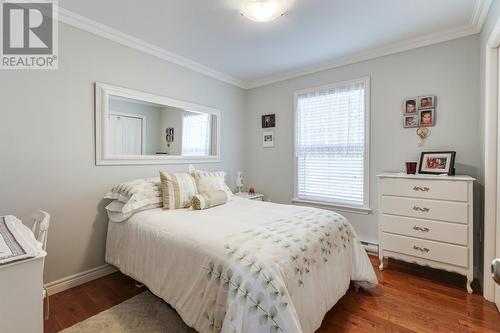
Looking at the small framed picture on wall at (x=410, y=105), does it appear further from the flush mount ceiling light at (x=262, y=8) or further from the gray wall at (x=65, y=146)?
the gray wall at (x=65, y=146)

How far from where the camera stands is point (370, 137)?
3.01 metres

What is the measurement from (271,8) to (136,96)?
5.49 feet

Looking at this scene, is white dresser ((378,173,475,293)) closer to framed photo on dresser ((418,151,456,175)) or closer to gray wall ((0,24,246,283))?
framed photo on dresser ((418,151,456,175))

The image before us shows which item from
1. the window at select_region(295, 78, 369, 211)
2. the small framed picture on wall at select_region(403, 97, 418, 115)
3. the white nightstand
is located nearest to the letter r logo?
the white nightstand

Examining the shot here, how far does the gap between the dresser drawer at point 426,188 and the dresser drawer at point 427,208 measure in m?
0.05

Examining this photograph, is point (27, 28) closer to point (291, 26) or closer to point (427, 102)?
point (291, 26)

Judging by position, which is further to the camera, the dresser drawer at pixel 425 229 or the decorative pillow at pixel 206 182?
the decorative pillow at pixel 206 182

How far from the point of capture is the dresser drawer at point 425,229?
2186 millimetres

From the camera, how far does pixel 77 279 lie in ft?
7.59

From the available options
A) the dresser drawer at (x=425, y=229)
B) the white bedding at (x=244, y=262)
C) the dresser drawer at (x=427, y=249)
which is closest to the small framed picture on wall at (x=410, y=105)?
the dresser drawer at (x=425, y=229)

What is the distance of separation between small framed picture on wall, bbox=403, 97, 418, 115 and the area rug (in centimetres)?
300

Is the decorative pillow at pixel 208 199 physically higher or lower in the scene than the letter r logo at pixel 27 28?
lower

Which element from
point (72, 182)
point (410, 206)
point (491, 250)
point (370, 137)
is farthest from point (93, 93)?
point (491, 250)

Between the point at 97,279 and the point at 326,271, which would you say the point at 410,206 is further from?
the point at 97,279
